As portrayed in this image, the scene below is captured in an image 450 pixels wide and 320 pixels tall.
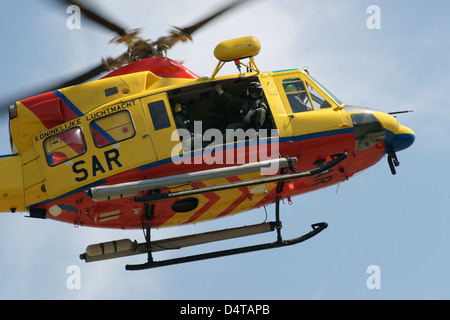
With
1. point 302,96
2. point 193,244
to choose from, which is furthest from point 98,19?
point 193,244

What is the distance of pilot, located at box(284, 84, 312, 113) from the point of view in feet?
42.1

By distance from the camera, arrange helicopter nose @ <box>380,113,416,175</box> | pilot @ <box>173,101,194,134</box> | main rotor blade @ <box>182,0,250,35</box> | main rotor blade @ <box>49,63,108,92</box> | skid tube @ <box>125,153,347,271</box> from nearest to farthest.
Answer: skid tube @ <box>125,153,347,271</box>
main rotor blade @ <box>182,0,250,35</box>
pilot @ <box>173,101,194,134</box>
helicopter nose @ <box>380,113,416,175</box>
main rotor blade @ <box>49,63,108,92</box>

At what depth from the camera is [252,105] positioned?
13.0m

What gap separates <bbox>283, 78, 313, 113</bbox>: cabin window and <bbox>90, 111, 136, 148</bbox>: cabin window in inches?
116

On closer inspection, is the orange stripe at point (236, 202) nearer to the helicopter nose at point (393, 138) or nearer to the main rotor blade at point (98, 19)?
the helicopter nose at point (393, 138)

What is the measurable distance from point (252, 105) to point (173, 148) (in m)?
1.81

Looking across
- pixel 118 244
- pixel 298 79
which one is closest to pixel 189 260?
pixel 118 244

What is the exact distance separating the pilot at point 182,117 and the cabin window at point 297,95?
1877 mm

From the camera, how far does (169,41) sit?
14.1 metres

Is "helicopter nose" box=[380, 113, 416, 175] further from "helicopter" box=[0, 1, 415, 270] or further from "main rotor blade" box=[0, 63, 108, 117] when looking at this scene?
"main rotor blade" box=[0, 63, 108, 117]

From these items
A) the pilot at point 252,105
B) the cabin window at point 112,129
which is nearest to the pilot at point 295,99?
the pilot at point 252,105

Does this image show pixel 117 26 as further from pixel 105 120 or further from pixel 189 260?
pixel 189 260

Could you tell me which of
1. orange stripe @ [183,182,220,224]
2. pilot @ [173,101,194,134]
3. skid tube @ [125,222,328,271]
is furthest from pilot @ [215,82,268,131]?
skid tube @ [125,222,328,271]

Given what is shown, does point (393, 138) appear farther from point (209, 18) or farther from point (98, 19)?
point (98, 19)
